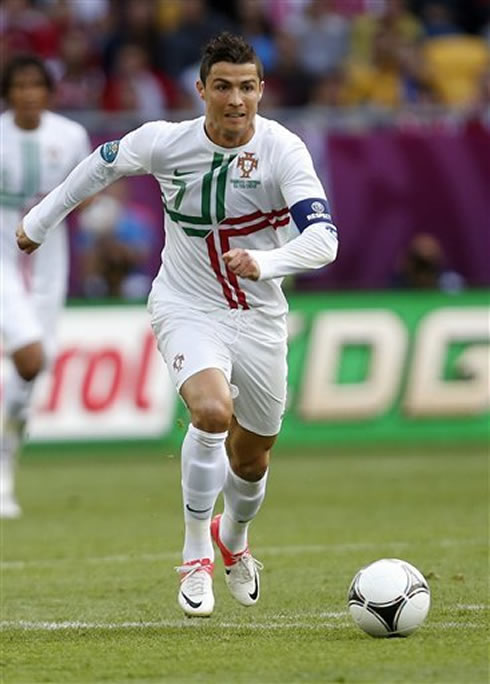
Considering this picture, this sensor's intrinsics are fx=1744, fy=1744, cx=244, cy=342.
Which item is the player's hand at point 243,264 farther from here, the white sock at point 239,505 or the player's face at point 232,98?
the white sock at point 239,505

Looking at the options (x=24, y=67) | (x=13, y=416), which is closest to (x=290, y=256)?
(x=24, y=67)

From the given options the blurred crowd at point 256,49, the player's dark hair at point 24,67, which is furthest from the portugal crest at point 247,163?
the blurred crowd at point 256,49

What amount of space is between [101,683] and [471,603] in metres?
2.31

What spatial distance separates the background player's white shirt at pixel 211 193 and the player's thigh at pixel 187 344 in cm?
7

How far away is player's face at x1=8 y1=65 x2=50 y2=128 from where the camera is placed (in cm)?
1163

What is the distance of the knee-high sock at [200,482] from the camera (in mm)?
7215

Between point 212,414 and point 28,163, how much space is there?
521 centimetres

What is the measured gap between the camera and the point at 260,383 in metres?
7.59

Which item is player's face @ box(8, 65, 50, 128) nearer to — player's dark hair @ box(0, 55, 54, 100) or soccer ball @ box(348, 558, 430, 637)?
player's dark hair @ box(0, 55, 54, 100)

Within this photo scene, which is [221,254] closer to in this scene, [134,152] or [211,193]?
[211,193]

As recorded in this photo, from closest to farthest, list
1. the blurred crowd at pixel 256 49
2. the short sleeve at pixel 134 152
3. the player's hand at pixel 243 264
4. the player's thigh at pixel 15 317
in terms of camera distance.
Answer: the player's hand at pixel 243 264 → the short sleeve at pixel 134 152 → the player's thigh at pixel 15 317 → the blurred crowd at pixel 256 49

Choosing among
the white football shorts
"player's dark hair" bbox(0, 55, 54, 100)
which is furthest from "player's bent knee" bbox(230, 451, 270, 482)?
"player's dark hair" bbox(0, 55, 54, 100)

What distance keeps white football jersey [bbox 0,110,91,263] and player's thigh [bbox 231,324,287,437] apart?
14.9ft

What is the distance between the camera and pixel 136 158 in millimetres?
7543
